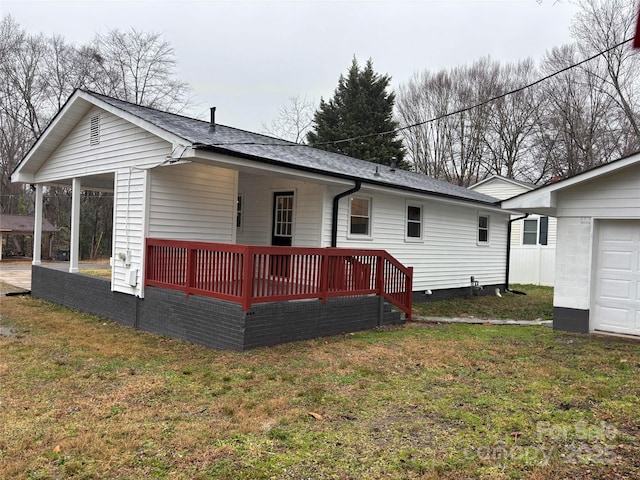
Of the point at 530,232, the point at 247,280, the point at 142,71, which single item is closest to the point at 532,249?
the point at 530,232

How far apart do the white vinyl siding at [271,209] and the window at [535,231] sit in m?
13.8

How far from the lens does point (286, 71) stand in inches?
1025

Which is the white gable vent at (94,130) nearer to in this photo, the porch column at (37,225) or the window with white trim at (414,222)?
the porch column at (37,225)

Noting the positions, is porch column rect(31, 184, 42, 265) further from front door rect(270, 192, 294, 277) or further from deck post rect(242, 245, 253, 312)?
deck post rect(242, 245, 253, 312)

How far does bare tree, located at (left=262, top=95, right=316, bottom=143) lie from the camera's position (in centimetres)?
3266

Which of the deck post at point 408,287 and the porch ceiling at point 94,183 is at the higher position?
the porch ceiling at point 94,183

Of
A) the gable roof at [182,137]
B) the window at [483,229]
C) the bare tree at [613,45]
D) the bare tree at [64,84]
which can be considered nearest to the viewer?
the gable roof at [182,137]

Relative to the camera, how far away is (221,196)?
30.1ft

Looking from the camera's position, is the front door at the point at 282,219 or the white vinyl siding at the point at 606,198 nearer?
the white vinyl siding at the point at 606,198

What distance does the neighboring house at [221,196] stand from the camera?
25.8ft

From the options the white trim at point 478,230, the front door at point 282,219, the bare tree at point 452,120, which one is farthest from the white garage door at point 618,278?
the bare tree at point 452,120

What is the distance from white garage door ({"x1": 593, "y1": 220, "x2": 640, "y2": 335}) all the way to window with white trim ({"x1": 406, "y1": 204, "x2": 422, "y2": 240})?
468cm

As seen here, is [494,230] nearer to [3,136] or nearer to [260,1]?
[260,1]

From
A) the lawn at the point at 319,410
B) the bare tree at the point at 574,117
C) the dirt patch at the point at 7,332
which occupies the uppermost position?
the bare tree at the point at 574,117
